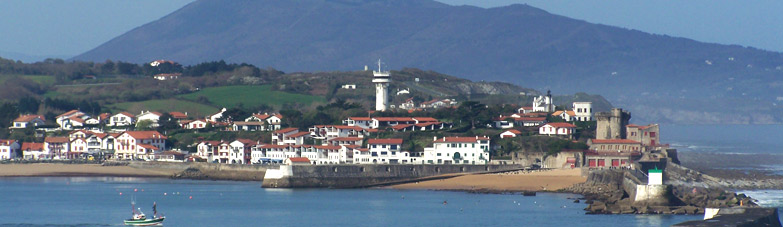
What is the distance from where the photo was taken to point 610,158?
189 ft

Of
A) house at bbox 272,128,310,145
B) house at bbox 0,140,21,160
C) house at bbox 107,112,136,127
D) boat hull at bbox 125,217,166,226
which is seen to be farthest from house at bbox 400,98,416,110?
boat hull at bbox 125,217,166,226

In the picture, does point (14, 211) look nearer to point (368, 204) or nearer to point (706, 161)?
point (368, 204)

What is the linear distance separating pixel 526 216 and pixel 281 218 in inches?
291

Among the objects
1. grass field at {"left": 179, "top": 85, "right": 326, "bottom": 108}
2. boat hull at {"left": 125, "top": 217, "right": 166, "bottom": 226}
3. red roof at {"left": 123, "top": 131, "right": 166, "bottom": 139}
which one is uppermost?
grass field at {"left": 179, "top": 85, "right": 326, "bottom": 108}

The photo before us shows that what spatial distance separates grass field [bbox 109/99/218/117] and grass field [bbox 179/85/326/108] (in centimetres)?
242

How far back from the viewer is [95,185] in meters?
58.9

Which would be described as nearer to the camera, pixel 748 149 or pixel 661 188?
pixel 661 188

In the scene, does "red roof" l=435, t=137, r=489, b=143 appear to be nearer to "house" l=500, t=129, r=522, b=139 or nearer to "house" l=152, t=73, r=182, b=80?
"house" l=500, t=129, r=522, b=139

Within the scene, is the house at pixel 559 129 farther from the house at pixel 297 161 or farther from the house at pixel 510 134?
the house at pixel 297 161

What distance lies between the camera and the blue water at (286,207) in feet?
135

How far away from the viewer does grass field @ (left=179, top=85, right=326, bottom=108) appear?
10244cm

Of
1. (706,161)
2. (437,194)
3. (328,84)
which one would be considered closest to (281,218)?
(437,194)

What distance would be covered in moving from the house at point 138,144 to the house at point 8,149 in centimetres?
581

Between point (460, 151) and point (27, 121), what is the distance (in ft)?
110
